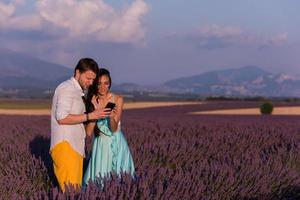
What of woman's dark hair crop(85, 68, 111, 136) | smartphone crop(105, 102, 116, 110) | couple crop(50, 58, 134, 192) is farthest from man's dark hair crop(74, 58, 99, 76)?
smartphone crop(105, 102, 116, 110)

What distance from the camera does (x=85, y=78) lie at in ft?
14.5

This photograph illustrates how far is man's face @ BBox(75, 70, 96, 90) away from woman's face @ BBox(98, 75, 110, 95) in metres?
0.22

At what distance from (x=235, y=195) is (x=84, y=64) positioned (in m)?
1.28

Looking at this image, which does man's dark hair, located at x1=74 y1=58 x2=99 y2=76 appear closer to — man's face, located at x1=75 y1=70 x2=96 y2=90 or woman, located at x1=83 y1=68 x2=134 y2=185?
man's face, located at x1=75 y1=70 x2=96 y2=90

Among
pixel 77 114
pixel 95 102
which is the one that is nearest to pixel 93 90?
pixel 95 102

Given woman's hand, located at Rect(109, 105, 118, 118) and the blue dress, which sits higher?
woman's hand, located at Rect(109, 105, 118, 118)

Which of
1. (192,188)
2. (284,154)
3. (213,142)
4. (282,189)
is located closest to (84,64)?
(192,188)

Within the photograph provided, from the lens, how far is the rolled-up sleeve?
4.41 metres

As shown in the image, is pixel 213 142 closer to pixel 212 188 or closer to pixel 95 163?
pixel 95 163

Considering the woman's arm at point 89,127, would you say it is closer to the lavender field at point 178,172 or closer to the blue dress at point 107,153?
the blue dress at point 107,153

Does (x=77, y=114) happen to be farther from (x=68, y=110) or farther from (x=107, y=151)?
(x=107, y=151)

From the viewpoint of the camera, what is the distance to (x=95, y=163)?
5.18 metres

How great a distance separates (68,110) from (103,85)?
41 centimetres

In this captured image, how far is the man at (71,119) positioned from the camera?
4.41m
